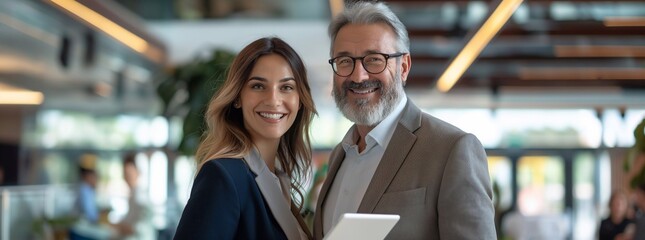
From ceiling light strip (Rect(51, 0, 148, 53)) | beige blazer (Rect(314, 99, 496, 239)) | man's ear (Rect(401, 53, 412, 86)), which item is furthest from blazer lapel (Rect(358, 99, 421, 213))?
ceiling light strip (Rect(51, 0, 148, 53))

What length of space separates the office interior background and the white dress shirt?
1.95 metres

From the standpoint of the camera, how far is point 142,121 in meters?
14.9

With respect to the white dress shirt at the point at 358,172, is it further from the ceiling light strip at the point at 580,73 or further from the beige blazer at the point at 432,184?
the ceiling light strip at the point at 580,73

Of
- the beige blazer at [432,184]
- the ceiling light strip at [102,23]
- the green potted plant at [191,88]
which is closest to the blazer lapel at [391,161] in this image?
the beige blazer at [432,184]

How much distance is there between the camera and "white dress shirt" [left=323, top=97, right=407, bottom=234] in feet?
9.47

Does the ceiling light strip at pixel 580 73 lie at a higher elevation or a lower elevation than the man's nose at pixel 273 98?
higher

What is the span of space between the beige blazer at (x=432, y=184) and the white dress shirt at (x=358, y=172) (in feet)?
0.22

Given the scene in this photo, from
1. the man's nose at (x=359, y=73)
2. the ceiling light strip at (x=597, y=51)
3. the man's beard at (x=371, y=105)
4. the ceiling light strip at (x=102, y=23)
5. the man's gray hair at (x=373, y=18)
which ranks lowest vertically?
the man's beard at (x=371, y=105)

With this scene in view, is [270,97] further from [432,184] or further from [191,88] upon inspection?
[191,88]

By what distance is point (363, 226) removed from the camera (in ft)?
7.73

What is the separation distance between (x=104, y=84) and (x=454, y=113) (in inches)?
212

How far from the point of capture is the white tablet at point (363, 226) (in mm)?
2281

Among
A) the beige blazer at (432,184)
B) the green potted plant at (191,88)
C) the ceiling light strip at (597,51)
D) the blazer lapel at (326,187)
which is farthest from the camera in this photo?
the ceiling light strip at (597,51)

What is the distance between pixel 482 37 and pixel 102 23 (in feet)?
12.1
